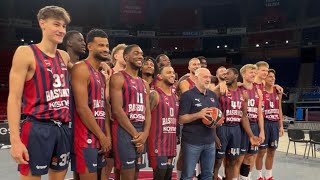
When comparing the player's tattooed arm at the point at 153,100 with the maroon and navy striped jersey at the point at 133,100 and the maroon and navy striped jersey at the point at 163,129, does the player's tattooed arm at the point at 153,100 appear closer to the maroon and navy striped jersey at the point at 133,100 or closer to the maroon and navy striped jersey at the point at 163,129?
the maroon and navy striped jersey at the point at 163,129

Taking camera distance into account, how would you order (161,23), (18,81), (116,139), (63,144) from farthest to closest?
(161,23) → (116,139) → (63,144) → (18,81)

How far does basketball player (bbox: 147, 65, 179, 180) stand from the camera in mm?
4090

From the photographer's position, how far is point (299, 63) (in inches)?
902

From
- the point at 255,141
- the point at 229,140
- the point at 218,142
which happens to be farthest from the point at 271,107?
the point at 218,142

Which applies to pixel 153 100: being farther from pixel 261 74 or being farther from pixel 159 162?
pixel 261 74

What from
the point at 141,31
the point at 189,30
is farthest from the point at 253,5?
the point at 141,31

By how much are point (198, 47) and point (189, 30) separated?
139cm

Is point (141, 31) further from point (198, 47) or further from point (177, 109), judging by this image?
point (177, 109)

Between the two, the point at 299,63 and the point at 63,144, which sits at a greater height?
the point at 299,63

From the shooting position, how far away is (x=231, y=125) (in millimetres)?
4879

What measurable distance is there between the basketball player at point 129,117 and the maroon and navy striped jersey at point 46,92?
2.64ft

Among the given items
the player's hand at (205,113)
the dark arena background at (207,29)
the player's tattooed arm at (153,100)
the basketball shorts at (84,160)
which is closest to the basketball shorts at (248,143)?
the player's hand at (205,113)

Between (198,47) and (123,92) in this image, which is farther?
(198,47)

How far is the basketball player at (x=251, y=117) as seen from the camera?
520 cm
